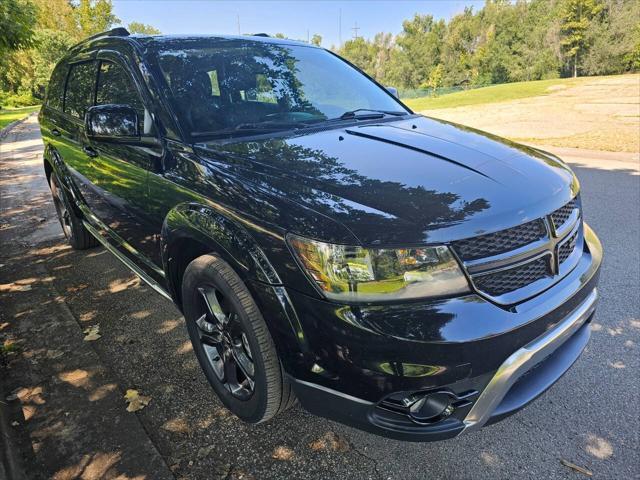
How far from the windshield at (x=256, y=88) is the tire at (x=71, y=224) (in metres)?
2.47

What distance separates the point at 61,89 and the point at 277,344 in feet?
12.3

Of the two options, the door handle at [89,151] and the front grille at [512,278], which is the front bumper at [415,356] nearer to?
the front grille at [512,278]

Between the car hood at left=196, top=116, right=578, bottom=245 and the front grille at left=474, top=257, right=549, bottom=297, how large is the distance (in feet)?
0.59

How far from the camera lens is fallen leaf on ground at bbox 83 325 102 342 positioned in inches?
122

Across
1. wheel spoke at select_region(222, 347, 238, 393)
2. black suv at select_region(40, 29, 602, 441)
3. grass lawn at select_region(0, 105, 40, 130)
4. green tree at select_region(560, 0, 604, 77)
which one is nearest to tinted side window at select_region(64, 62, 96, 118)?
black suv at select_region(40, 29, 602, 441)

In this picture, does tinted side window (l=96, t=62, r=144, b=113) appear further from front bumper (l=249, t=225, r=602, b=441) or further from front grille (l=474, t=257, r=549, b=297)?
front grille (l=474, t=257, r=549, b=297)

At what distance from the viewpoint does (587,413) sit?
90.2 inches

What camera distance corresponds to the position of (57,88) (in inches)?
171

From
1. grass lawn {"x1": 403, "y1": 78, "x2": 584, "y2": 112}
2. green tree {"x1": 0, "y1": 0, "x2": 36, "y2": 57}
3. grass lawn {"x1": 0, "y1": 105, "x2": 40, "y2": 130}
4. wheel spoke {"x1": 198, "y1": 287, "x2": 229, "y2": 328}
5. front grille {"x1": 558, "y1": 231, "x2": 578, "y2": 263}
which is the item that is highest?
green tree {"x1": 0, "y1": 0, "x2": 36, "y2": 57}

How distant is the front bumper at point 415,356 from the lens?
5.19 ft

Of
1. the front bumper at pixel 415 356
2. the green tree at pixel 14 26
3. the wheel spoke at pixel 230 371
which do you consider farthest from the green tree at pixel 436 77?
the front bumper at pixel 415 356

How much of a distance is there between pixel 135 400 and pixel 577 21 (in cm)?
7885

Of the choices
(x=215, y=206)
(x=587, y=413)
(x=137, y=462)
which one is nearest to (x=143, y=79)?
(x=215, y=206)

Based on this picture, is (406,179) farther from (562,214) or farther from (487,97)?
(487,97)
